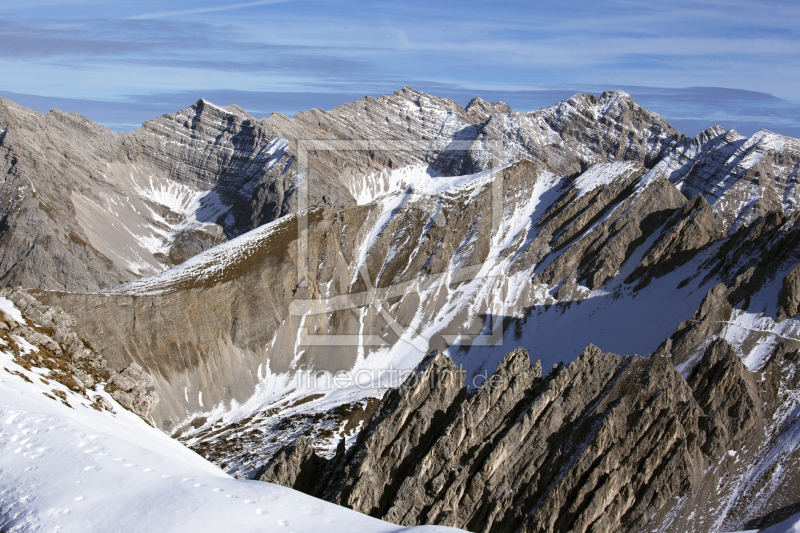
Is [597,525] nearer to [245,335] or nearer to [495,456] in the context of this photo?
[495,456]

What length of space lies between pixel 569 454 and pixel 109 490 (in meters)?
49.1

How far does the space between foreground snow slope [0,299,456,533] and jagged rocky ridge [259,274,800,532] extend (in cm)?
3408

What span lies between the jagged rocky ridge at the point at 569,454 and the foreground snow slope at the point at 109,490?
34078mm

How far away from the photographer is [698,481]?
65250 mm

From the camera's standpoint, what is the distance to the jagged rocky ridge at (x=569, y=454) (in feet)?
204

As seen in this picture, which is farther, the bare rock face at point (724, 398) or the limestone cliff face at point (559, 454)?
the bare rock face at point (724, 398)

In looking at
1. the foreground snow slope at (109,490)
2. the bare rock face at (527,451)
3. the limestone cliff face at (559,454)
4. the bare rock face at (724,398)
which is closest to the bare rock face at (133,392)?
the foreground snow slope at (109,490)

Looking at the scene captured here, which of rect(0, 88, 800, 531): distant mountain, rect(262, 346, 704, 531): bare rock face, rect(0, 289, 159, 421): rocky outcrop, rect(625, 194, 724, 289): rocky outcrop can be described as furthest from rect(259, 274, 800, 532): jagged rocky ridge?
rect(625, 194, 724, 289): rocky outcrop

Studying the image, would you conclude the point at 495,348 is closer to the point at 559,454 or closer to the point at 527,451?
the point at 527,451

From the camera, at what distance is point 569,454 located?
65938 millimetres

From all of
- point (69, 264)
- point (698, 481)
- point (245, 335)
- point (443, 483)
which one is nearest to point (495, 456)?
point (443, 483)

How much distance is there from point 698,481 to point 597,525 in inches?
461

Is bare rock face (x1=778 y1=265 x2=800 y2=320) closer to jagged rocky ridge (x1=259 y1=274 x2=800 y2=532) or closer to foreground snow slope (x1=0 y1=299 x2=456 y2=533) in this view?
jagged rocky ridge (x1=259 y1=274 x2=800 y2=532)

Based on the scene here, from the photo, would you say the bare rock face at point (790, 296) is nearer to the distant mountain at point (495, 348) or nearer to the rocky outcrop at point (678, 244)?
the distant mountain at point (495, 348)
